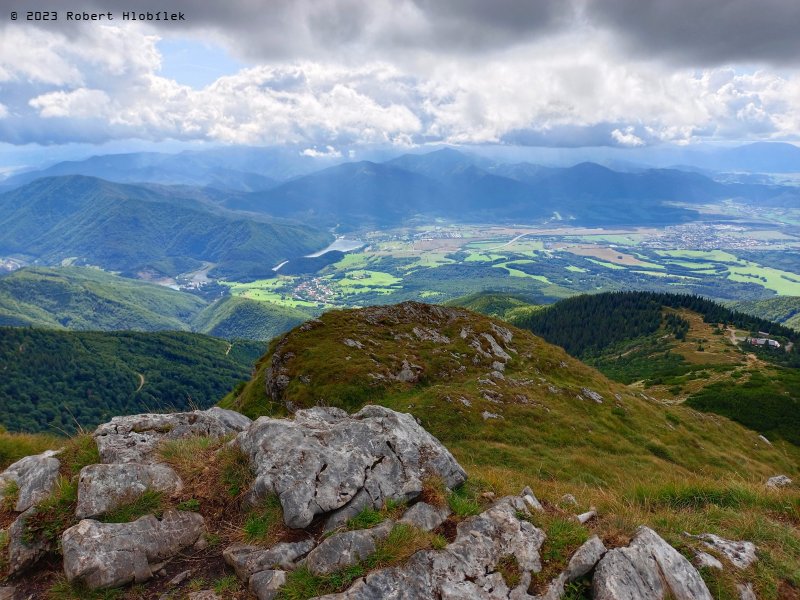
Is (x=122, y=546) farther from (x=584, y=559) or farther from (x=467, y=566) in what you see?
(x=584, y=559)

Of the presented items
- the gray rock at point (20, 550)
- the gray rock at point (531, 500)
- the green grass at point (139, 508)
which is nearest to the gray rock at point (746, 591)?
the gray rock at point (531, 500)

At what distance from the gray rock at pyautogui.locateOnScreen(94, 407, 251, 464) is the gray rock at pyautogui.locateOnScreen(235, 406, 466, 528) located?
143 inches

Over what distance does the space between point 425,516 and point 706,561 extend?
6.70m

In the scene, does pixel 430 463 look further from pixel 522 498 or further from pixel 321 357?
Result: pixel 321 357

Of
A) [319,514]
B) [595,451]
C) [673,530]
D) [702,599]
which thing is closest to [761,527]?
[673,530]

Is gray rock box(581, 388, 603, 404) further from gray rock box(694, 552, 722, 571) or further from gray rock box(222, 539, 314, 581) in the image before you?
gray rock box(222, 539, 314, 581)

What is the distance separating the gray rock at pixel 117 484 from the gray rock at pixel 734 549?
1432 centimetres

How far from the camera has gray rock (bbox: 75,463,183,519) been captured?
1063 centimetres

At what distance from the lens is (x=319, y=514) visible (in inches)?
421

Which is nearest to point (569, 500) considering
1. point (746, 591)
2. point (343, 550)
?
point (746, 591)

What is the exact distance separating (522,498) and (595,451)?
22751 mm

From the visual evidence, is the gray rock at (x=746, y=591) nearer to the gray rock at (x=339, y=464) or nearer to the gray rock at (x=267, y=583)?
the gray rock at (x=339, y=464)

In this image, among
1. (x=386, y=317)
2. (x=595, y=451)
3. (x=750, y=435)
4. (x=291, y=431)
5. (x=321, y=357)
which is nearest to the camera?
(x=291, y=431)

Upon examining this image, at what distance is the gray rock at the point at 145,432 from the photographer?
13.3m
